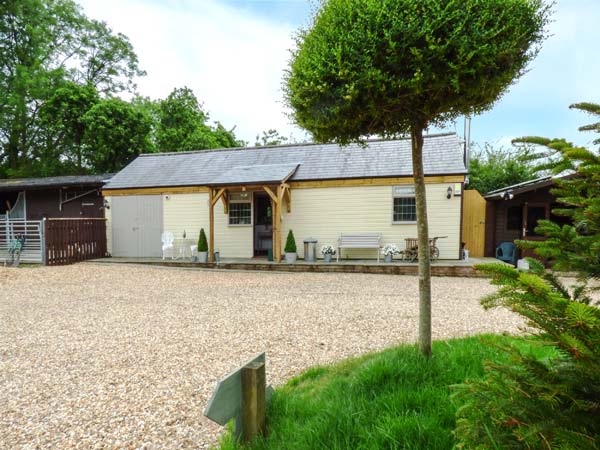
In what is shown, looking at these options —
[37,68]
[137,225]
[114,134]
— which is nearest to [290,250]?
[137,225]

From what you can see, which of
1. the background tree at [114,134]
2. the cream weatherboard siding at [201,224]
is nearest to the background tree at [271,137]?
the background tree at [114,134]

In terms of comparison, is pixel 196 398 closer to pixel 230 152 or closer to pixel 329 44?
pixel 329 44

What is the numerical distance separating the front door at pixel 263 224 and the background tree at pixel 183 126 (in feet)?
43.0

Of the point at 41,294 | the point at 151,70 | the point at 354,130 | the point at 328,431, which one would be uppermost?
the point at 151,70

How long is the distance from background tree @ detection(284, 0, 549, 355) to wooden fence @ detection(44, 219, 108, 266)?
11600mm

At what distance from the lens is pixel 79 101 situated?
21312 mm

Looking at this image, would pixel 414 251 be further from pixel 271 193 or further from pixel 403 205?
pixel 271 193

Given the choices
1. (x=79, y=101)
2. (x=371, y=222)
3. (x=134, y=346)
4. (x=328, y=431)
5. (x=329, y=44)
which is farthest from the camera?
(x=79, y=101)

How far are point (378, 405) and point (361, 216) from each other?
29.7 ft

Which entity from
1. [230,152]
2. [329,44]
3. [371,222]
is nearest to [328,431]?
[329,44]

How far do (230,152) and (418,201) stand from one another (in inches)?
482

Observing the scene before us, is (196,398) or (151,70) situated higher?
(151,70)

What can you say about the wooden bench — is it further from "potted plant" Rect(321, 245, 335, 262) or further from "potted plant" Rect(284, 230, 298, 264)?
"potted plant" Rect(284, 230, 298, 264)

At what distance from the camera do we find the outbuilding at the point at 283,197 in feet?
33.8
